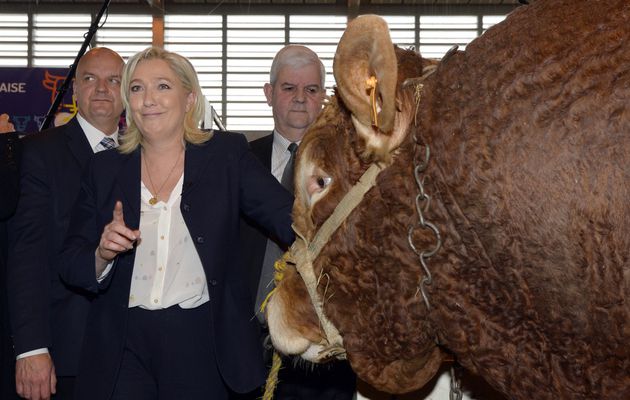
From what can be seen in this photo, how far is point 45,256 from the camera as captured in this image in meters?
3.86

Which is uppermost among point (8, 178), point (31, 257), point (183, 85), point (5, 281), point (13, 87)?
point (13, 87)

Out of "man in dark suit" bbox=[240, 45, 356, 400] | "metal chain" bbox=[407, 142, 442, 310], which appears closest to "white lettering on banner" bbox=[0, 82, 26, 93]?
"man in dark suit" bbox=[240, 45, 356, 400]

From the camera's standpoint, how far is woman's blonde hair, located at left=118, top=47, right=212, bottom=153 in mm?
3523

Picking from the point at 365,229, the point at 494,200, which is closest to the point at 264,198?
the point at 365,229

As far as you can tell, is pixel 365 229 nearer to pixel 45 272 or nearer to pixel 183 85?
pixel 183 85

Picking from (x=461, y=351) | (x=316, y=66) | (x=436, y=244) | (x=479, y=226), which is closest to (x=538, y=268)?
(x=479, y=226)

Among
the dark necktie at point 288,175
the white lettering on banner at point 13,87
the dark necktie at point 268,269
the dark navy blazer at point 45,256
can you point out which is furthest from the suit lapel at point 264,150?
the white lettering on banner at point 13,87

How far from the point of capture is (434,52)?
2106 centimetres

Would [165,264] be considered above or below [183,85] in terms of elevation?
below

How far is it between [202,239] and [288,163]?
116cm

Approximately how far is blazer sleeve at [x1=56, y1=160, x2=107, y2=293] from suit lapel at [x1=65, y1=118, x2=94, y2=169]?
0.62 metres

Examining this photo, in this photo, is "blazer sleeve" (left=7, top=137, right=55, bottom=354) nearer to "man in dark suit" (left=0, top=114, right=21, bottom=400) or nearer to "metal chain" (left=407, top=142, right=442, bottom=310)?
"man in dark suit" (left=0, top=114, right=21, bottom=400)

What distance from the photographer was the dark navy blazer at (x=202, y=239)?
3.28 m

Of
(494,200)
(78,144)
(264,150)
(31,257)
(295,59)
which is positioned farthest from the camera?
(295,59)
